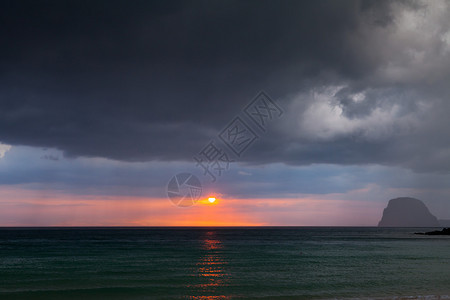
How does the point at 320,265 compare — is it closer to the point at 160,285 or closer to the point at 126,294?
the point at 160,285

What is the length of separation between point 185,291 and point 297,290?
9929mm

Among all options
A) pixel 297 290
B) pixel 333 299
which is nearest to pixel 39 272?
pixel 297 290

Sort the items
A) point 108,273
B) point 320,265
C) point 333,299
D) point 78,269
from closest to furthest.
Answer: point 333,299, point 108,273, point 78,269, point 320,265

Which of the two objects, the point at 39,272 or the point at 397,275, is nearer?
the point at 397,275

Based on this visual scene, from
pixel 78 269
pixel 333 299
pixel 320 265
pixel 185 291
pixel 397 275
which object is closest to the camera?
pixel 333 299

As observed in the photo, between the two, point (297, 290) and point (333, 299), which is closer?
point (333, 299)

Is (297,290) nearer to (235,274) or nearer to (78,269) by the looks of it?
(235,274)

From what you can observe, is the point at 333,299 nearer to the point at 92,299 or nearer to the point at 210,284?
the point at 210,284

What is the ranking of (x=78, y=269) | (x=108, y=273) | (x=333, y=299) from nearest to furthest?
1. (x=333, y=299)
2. (x=108, y=273)
3. (x=78, y=269)

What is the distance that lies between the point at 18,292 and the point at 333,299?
27.0 m

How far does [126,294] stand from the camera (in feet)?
111

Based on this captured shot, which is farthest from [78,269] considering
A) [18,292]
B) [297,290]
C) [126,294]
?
[297,290]

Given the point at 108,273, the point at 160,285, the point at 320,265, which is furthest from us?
the point at 320,265

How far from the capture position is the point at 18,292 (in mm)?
34844
